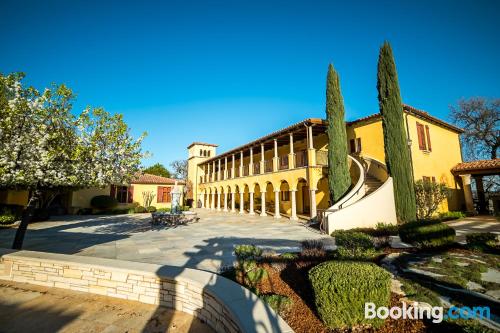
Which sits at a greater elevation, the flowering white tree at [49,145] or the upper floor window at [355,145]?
the upper floor window at [355,145]

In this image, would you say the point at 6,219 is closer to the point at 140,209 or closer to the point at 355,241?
the point at 140,209

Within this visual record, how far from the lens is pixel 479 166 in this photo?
1741 centimetres

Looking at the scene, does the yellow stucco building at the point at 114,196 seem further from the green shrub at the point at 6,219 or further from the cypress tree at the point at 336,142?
the cypress tree at the point at 336,142

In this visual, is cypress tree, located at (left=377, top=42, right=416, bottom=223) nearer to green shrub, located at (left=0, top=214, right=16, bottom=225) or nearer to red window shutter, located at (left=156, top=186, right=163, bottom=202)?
green shrub, located at (left=0, top=214, right=16, bottom=225)

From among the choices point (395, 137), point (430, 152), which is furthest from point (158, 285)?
point (430, 152)

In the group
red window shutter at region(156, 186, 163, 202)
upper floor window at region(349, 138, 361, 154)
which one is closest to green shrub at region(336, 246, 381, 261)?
upper floor window at region(349, 138, 361, 154)

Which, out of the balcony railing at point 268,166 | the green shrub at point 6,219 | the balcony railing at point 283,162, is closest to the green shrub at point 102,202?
the green shrub at point 6,219

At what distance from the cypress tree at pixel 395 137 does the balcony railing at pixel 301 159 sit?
532cm

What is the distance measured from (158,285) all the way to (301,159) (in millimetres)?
15232

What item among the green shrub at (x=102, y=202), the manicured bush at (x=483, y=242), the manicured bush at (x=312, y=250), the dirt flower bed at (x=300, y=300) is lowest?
the dirt flower bed at (x=300, y=300)

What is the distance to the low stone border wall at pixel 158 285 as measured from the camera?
9.34 ft

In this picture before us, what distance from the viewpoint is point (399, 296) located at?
386 centimetres

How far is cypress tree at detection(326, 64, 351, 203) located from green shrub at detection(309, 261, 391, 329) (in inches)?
484

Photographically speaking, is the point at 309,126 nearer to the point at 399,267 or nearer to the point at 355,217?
the point at 355,217
